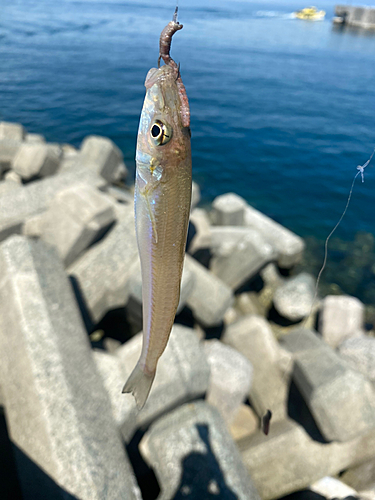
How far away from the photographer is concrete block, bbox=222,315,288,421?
452 centimetres

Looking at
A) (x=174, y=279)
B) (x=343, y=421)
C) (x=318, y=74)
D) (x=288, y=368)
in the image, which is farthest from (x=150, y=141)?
(x=318, y=74)

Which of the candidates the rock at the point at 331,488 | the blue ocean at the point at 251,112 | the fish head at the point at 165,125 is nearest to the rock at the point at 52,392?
the rock at the point at 331,488

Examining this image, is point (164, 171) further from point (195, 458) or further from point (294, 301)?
point (294, 301)

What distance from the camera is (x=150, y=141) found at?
1.34 metres

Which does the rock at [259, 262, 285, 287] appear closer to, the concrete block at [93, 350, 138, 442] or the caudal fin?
the concrete block at [93, 350, 138, 442]

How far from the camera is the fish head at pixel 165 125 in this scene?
1.32 metres

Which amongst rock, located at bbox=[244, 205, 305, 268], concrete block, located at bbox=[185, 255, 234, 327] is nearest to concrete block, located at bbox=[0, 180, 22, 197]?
concrete block, located at bbox=[185, 255, 234, 327]

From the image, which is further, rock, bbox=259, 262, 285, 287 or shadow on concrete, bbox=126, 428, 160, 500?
rock, bbox=259, 262, 285, 287

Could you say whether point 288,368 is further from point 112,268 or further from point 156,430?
point 112,268

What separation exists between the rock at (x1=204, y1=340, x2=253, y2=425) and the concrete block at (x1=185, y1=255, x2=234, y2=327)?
2.41 feet

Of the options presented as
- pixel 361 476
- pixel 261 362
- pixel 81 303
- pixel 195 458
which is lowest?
pixel 361 476

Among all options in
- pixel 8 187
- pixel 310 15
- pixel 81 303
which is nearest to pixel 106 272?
pixel 81 303

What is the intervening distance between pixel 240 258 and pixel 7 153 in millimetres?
5679

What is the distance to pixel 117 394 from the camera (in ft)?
10.4
